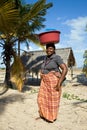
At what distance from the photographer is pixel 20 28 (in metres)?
12.5

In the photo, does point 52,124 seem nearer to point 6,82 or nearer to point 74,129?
point 74,129

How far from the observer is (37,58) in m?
21.2

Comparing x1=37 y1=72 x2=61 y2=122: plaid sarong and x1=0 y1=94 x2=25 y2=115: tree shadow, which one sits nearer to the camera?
x1=37 y1=72 x2=61 y2=122: plaid sarong

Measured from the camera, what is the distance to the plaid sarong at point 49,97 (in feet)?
19.3

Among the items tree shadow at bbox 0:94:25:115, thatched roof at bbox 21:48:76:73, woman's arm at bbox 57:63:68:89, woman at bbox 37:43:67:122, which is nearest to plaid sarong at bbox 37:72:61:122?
woman at bbox 37:43:67:122

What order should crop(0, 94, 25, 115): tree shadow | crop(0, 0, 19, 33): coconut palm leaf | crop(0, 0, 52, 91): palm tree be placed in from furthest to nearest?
crop(0, 0, 52, 91): palm tree, crop(0, 0, 19, 33): coconut palm leaf, crop(0, 94, 25, 115): tree shadow

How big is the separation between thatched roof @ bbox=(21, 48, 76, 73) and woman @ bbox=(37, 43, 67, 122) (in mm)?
13796

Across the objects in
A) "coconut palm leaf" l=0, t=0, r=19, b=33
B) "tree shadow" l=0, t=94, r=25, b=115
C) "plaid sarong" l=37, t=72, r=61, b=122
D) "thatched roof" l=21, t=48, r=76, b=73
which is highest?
"coconut palm leaf" l=0, t=0, r=19, b=33

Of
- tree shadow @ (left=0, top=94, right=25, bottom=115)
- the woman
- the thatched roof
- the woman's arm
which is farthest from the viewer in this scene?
the thatched roof

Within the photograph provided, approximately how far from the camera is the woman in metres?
5.81

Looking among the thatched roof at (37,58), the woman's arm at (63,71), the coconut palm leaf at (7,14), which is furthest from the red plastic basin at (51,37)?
the thatched roof at (37,58)

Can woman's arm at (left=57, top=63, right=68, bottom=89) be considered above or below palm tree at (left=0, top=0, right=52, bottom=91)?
below

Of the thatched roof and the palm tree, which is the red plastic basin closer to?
the palm tree

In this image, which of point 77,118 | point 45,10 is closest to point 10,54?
point 45,10
